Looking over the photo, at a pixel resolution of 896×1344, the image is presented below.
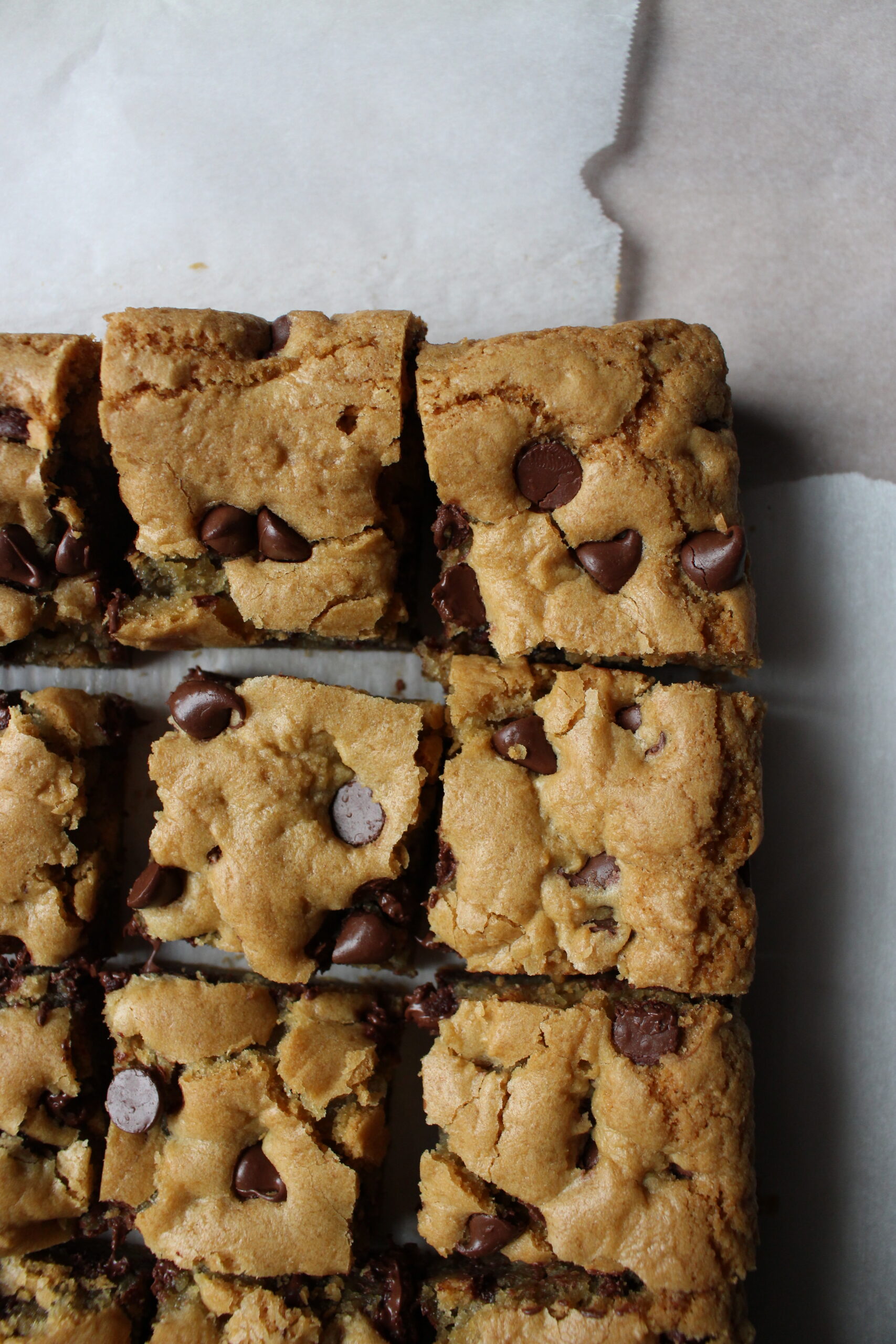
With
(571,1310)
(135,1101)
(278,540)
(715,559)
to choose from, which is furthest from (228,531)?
(571,1310)

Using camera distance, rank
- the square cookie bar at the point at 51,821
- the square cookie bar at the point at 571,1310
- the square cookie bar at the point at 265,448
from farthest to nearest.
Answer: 1. the square cookie bar at the point at 51,821
2. the square cookie bar at the point at 265,448
3. the square cookie bar at the point at 571,1310

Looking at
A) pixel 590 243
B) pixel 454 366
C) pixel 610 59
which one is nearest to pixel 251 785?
pixel 454 366

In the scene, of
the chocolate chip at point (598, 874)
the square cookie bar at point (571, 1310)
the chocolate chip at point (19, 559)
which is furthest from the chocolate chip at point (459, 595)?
the square cookie bar at point (571, 1310)

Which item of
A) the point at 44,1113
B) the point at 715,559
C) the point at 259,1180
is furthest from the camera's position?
the point at 44,1113

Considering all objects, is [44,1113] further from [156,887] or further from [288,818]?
[288,818]

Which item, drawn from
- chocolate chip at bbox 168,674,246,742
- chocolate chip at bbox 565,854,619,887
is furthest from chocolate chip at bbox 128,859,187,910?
chocolate chip at bbox 565,854,619,887

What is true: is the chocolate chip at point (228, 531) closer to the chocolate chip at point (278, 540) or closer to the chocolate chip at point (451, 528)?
the chocolate chip at point (278, 540)

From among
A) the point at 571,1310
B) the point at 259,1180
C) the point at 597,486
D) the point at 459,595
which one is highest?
the point at 597,486

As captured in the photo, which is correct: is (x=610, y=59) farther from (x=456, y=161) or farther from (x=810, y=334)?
(x=810, y=334)
